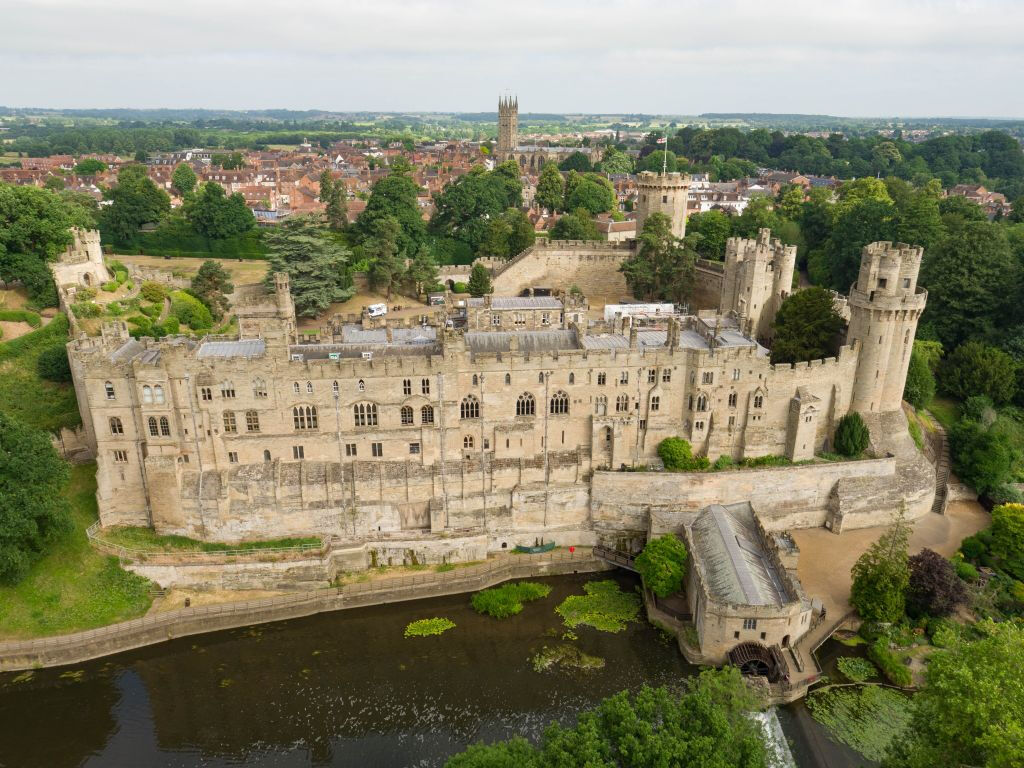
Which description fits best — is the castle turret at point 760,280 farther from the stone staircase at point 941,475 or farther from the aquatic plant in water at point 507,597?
the aquatic plant in water at point 507,597

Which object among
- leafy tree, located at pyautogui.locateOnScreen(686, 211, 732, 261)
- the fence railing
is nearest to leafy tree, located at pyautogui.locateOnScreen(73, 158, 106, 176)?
Answer: leafy tree, located at pyautogui.locateOnScreen(686, 211, 732, 261)

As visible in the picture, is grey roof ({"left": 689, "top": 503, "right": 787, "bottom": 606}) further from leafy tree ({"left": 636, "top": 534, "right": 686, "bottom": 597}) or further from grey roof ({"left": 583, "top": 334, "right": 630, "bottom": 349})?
grey roof ({"left": 583, "top": 334, "right": 630, "bottom": 349})

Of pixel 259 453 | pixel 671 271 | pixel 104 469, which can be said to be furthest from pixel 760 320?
pixel 104 469

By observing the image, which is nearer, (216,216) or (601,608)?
(601,608)

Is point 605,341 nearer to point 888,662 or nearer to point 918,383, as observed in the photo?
point 888,662

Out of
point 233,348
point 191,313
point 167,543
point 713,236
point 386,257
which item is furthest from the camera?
point 713,236

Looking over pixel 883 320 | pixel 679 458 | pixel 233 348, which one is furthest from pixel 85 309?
pixel 883 320
